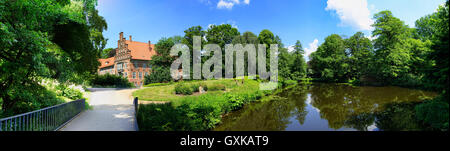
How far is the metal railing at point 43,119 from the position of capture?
479 centimetres

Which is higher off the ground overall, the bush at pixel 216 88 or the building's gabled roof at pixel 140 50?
the building's gabled roof at pixel 140 50

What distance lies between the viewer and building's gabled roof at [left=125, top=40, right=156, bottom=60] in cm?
3933

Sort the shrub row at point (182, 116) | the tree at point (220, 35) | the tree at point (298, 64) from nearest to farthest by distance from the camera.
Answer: the shrub row at point (182, 116), the tree at point (220, 35), the tree at point (298, 64)

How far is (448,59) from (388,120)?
23.5ft

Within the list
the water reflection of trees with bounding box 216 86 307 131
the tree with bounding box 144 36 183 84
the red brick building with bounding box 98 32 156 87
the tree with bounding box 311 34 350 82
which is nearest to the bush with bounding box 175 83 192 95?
the water reflection of trees with bounding box 216 86 307 131

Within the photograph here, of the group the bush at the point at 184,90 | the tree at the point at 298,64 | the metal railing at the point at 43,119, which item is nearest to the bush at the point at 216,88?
the bush at the point at 184,90

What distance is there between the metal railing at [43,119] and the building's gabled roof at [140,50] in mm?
33886

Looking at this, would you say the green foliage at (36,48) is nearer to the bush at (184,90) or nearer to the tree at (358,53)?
the bush at (184,90)

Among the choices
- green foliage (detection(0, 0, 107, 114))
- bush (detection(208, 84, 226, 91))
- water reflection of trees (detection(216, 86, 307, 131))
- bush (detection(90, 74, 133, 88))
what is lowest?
water reflection of trees (detection(216, 86, 307, 131))

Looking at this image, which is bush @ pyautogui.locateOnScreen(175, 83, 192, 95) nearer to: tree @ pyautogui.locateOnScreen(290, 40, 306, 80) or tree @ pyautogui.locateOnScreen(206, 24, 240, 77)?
tree @ pyautogui.locateOnScreen(206, 24, 240, 77)

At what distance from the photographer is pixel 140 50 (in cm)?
4125

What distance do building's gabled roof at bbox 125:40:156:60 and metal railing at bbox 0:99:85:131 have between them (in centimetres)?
3389

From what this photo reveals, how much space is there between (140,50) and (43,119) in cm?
3865

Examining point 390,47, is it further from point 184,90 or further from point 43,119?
point 43,119
